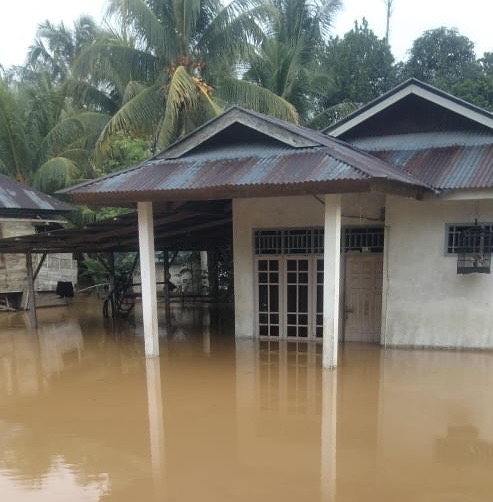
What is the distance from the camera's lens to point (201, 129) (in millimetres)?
8719

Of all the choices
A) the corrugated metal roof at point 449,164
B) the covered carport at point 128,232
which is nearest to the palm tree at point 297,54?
the covered carport at point 128,232

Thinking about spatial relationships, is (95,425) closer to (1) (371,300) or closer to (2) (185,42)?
(1) (371,300)

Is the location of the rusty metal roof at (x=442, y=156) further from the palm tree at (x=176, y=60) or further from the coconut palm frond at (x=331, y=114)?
the coconut palm frond at (x=331, y=114)

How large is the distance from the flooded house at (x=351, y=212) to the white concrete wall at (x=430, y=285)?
0.06 feet

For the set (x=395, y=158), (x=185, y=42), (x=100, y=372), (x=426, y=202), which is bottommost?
(x=100, y=372)

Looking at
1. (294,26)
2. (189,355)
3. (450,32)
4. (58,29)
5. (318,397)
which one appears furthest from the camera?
(58,29)

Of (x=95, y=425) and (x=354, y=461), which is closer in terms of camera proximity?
(x=354, y=461)

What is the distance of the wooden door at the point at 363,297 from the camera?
9461mm

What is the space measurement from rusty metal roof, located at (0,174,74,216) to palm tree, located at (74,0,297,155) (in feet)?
8.51

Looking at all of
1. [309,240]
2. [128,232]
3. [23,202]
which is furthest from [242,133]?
[23,202]

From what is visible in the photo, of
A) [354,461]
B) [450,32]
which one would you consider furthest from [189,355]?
[450,32]

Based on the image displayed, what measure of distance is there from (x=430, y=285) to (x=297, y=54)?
10265 mm

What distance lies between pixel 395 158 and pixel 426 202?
1.22 meters

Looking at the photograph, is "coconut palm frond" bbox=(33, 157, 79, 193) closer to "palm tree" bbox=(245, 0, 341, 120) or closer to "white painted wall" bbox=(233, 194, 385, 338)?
"palm tree" bbox=(245, 0, 341, 120)
